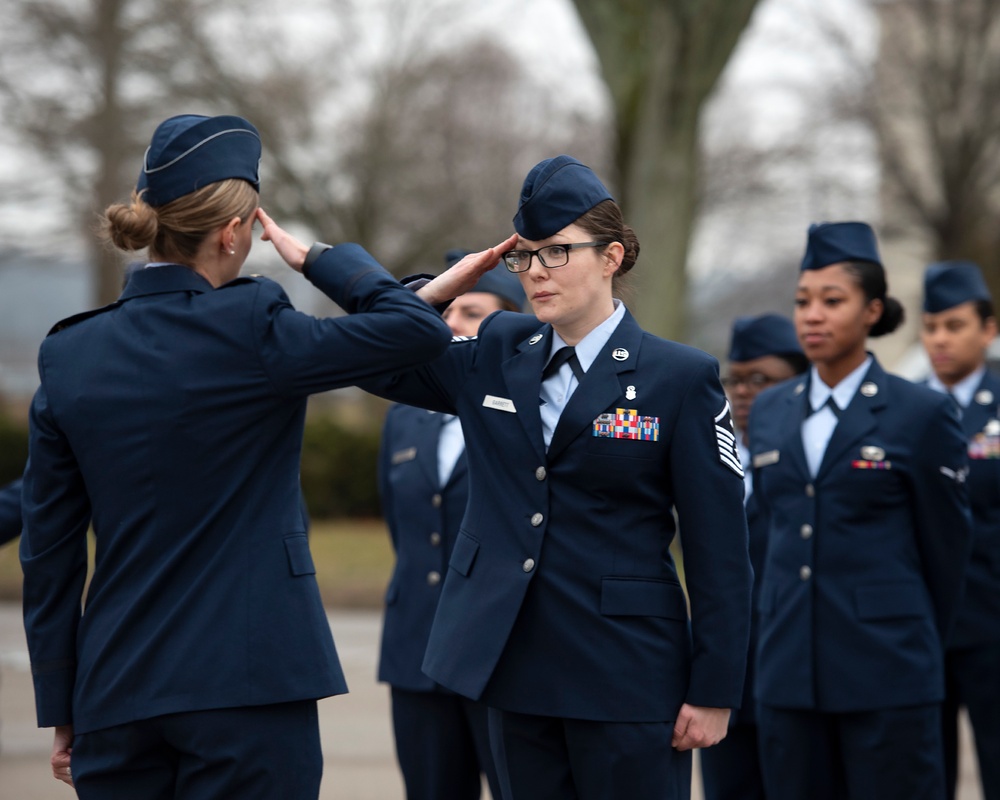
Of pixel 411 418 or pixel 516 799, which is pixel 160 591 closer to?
pixel 516 799

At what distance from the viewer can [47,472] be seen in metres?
2.92

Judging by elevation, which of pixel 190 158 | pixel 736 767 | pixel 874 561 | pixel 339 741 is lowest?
pixel 339 741

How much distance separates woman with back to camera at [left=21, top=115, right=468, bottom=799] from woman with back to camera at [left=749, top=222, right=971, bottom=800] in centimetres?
193

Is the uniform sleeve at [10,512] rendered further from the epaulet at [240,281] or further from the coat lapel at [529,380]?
the coat lapel at [529,380]

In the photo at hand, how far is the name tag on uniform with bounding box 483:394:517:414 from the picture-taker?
10.8 ft

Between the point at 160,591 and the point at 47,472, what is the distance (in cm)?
36

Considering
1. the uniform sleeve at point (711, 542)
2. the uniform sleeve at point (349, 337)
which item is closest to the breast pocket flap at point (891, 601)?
the uniform sleeve at point (711, 542)

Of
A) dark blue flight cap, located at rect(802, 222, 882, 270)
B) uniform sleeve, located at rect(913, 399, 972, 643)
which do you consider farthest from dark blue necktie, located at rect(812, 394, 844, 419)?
dark blue flight cap, located at rect(802, 222, 882, 270)

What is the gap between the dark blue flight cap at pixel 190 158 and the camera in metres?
2.87

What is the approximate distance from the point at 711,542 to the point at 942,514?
1.43 m

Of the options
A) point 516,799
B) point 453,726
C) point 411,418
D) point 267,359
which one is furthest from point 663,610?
point 411,418

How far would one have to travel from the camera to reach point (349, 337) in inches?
112

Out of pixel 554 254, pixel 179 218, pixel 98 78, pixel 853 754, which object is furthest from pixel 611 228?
pixel 98 78

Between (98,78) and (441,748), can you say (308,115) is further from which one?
(441,748)
